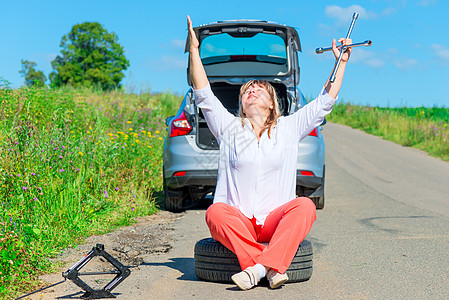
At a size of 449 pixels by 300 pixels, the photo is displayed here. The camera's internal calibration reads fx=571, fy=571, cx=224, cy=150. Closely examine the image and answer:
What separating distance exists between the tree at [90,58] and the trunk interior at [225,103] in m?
46.1

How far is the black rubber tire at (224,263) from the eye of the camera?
170 inches

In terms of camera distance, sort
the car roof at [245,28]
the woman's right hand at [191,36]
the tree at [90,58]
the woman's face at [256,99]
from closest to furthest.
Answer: the woman's right hand at [191,36] → the woman's face at [256,99] → the car roof at [245,28] → the tree at [90,58]

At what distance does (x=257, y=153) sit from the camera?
173 inches

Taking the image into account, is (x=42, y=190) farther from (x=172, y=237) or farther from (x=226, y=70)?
(x=226, y=70)

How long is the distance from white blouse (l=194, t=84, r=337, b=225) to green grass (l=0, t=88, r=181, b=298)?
160cm

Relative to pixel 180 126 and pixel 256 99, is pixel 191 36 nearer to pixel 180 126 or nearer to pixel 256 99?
pixel 256 99

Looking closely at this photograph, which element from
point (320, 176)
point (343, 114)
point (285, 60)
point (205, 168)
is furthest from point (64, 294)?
point (343, 114)

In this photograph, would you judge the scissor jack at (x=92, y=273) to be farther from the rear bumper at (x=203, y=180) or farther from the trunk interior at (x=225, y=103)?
the trunk interior at (x=225, y=103)

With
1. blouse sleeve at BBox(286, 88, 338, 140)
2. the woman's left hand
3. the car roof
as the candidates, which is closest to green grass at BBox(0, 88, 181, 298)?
the car roof

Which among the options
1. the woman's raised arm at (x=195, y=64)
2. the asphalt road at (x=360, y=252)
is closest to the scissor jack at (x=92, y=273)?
the asphalt road at (x=360, y=252)

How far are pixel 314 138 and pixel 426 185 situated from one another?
14.3 ft

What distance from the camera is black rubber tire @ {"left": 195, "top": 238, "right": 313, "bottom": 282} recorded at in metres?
4.33

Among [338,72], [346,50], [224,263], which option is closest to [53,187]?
[224,263]

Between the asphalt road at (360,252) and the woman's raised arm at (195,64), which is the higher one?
the woman's raised arm at (195,64)
